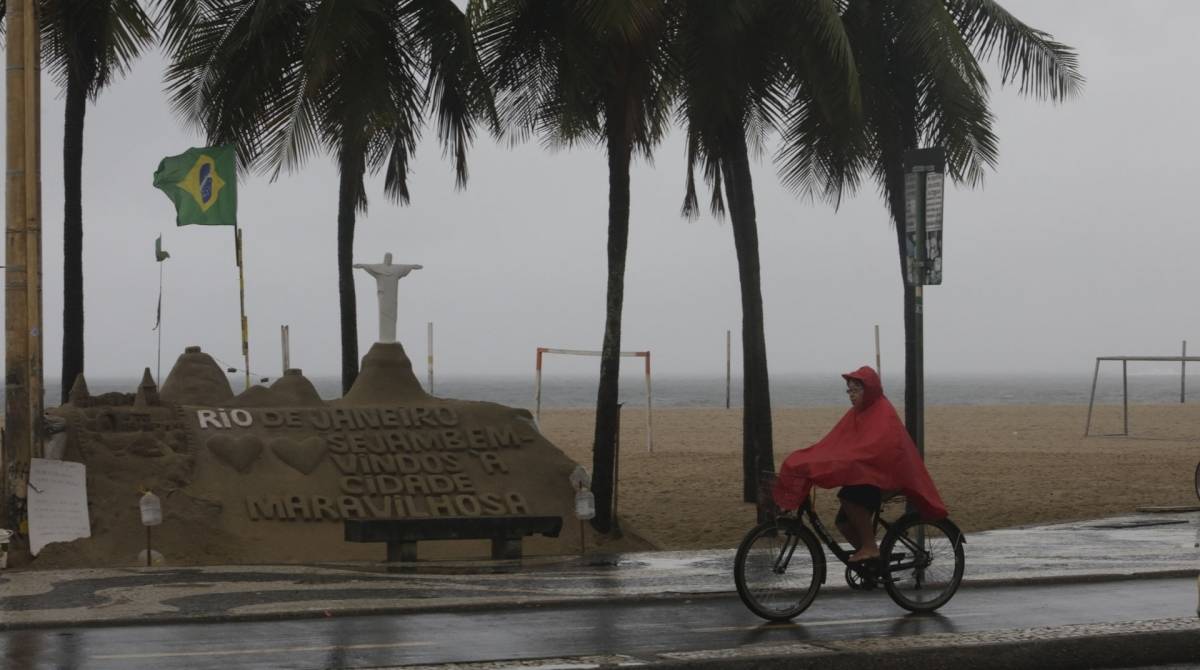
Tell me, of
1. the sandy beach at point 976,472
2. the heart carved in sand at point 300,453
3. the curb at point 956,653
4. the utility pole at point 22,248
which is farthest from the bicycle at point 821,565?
the heart carved in sand at point 300,453

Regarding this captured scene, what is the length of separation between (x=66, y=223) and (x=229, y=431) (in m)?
4.58

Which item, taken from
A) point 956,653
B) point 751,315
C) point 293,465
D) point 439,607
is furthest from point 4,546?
point 751,315

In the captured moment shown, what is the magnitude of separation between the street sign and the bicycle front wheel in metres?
3.12

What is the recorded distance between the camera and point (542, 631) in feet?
31.3

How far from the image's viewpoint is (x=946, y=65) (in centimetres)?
2092

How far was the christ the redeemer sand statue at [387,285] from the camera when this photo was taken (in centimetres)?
1866

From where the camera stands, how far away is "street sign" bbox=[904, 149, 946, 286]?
1216 cm

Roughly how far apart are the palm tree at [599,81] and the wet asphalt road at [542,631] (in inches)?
325

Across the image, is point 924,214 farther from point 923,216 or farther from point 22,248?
point 22,248

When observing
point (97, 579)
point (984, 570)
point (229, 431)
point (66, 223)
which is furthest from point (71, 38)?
point (984, 570)

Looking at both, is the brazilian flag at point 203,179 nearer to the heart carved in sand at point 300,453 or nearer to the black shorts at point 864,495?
the heart carved in sand at point 300,453

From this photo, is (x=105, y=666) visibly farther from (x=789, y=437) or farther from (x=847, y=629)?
(x=789, y=437)

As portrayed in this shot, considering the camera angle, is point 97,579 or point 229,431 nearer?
point 97,579

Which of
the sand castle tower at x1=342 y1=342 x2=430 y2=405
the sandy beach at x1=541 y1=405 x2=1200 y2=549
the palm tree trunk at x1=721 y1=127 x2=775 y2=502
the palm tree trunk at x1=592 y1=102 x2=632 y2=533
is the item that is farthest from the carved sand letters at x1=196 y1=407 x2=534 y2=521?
the palm tree trunk at x1=721 y1=127 x2=775 y2=502
